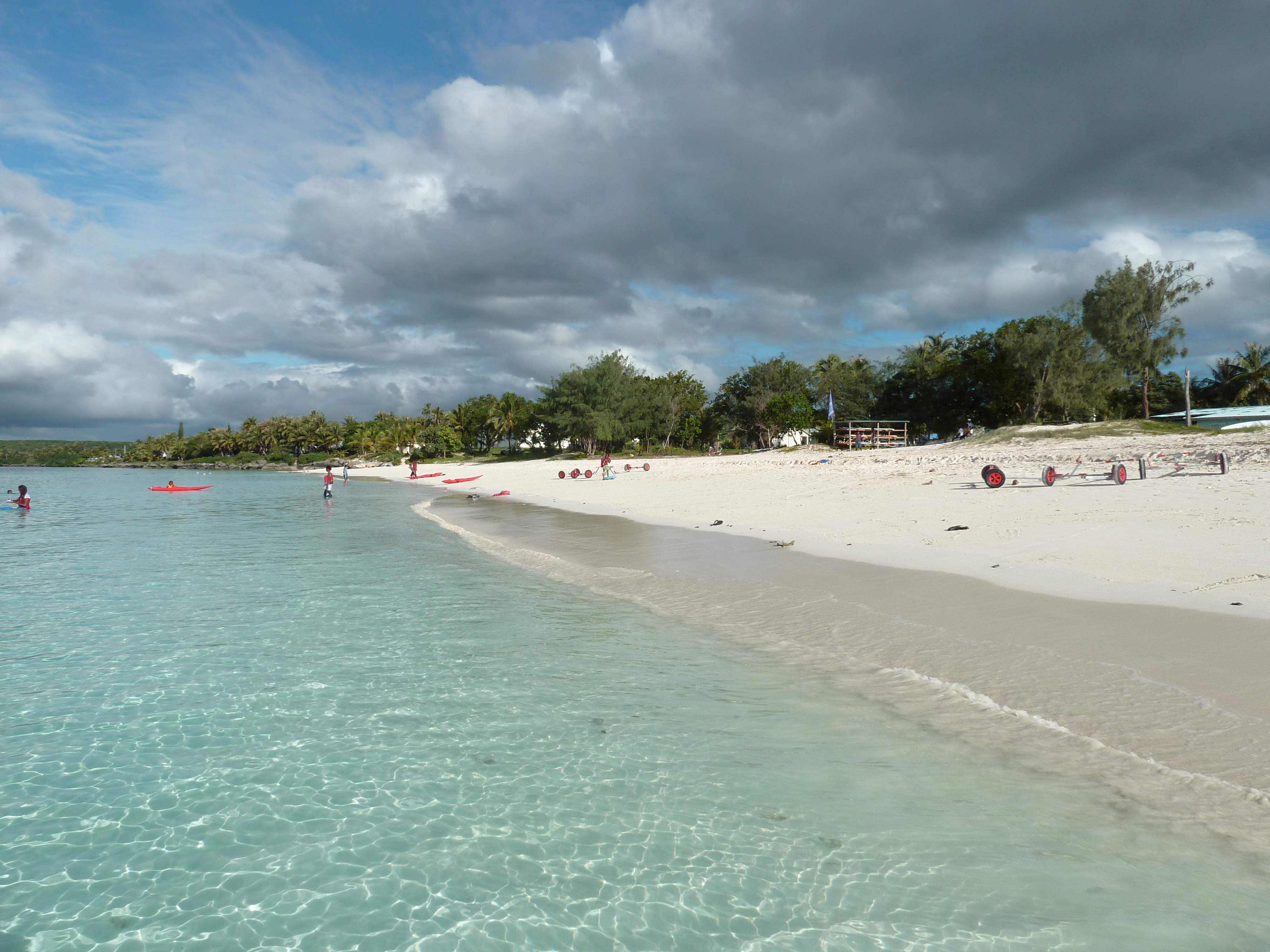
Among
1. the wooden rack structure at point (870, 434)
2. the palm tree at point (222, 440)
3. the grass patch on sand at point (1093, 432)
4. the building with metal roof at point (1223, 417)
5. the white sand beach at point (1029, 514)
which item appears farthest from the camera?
the palm tree at point (222, 440)

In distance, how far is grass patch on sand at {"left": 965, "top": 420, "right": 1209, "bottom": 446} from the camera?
3180cm

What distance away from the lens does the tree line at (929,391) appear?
173 feet

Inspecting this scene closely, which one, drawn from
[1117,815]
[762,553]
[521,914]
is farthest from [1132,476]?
[521,914]

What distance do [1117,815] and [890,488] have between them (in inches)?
760

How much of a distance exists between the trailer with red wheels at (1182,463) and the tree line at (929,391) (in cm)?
3319

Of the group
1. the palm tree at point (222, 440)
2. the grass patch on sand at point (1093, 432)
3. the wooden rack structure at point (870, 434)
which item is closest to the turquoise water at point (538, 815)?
the grass patch on sand at point (1093, 432)

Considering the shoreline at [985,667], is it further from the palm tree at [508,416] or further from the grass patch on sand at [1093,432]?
the palm tree at [508,416]

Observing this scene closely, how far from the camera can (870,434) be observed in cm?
6053

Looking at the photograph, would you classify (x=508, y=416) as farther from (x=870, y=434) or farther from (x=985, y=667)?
(x=985, y=667)

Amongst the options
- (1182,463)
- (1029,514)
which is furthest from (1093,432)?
(1029,514)

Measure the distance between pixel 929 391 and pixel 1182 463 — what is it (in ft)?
154

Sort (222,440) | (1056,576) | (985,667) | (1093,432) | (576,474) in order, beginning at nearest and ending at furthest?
1. (985,667)
2. (1056,576)
3. (1093,432)
4. (576,474)
5. (222,440)

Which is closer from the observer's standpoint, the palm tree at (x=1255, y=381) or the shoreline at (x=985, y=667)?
the shoreline at (x=985, y=667)

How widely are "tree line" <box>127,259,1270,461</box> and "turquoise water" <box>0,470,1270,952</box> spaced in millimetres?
56743
